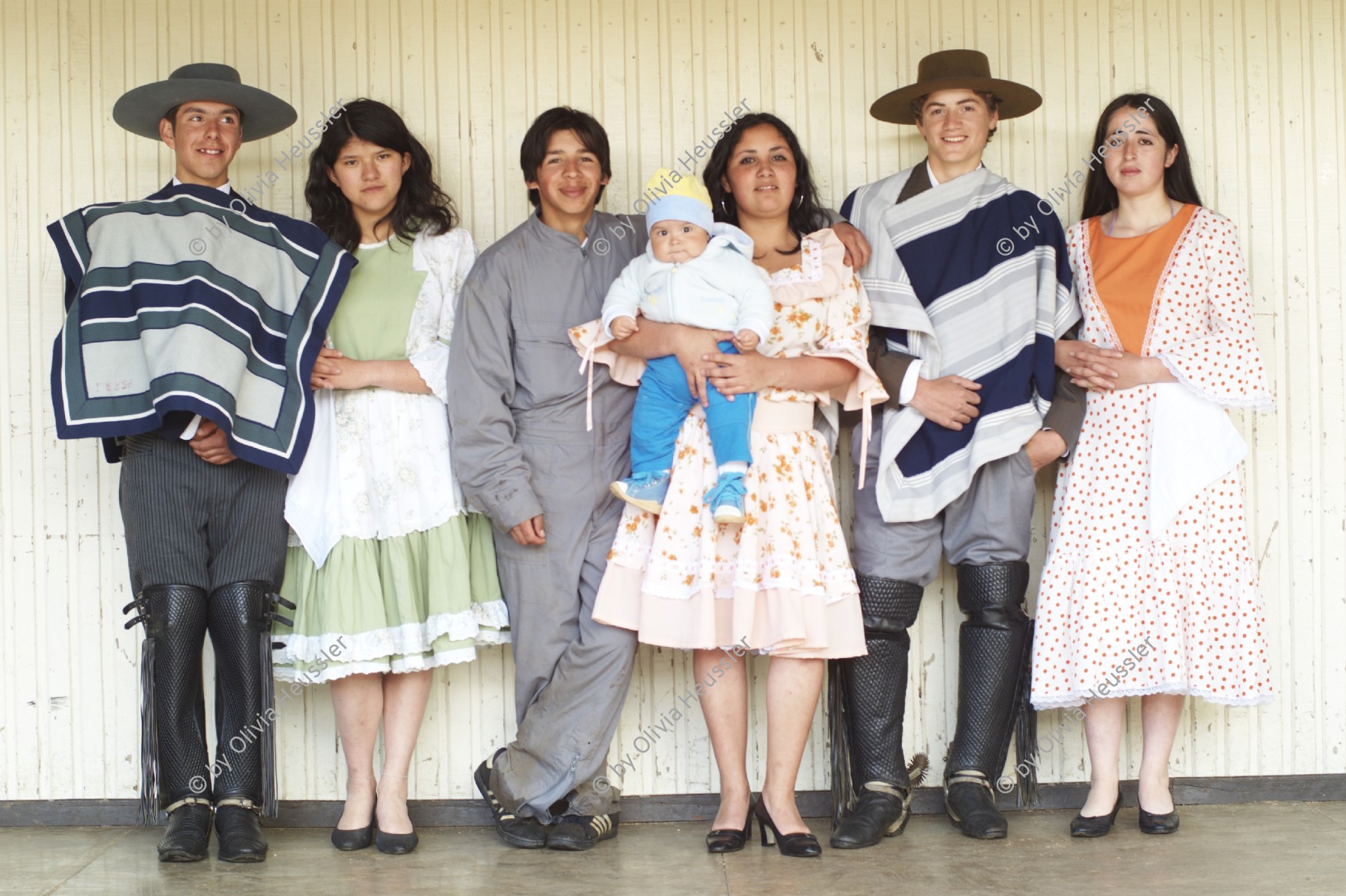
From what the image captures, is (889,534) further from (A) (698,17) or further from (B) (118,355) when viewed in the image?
(B) (118,355)

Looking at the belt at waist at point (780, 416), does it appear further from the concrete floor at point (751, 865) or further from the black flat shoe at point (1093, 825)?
the black flat shoe at point (1093, 825)

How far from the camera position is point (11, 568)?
345 centimetres

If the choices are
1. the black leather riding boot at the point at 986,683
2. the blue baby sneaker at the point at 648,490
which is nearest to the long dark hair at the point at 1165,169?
the black leather riding boot at the point at 986,683

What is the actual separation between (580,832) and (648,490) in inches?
33.4

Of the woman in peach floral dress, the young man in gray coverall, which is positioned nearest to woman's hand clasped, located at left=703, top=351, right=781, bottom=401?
the woman in peach floral dress

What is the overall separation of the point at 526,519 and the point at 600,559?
22cm

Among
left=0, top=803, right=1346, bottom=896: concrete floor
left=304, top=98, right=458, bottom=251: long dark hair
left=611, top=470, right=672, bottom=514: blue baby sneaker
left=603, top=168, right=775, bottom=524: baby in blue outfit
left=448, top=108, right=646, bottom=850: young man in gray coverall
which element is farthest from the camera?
left=304, top=98, right=458, bottom=251: long dark hair

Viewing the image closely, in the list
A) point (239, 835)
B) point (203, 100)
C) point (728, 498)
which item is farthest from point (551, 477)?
point (203, 100)

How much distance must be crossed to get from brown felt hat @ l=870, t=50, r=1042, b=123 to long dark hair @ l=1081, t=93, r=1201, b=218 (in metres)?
0.19

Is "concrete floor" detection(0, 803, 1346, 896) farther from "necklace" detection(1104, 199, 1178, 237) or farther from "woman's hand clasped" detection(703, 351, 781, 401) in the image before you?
"necklace" detection(1104, 199, 1178, 237)

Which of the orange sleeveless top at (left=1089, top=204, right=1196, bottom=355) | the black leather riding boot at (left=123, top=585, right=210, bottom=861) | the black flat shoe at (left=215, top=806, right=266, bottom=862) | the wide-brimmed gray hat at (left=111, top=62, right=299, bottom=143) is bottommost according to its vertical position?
the black flat shoe at (left=215, top=806, right=266, bottom=862)

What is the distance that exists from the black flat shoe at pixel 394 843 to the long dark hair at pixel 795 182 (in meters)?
1.67

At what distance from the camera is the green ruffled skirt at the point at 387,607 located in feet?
10.1

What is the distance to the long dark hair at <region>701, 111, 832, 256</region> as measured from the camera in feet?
10.5
